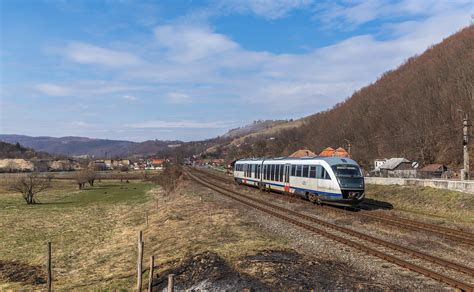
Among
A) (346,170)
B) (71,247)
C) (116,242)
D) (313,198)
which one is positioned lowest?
(71,247)

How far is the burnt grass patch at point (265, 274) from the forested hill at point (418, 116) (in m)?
71.1

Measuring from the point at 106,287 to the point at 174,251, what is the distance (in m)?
3.41

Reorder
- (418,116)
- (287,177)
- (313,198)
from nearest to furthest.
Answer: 1. (313,198)
2. (287,177)
3. (418,116)

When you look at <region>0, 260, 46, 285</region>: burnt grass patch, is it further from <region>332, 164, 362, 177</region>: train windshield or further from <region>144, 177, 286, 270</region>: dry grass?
<region>332, 164, 362, 177</region>: train windshield

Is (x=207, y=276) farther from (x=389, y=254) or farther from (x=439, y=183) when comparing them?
(x=439, y=183)

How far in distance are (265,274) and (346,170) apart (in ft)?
50.4

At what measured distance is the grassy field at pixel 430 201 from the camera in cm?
2522

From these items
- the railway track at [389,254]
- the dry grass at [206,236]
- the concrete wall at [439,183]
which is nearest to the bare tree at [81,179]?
the concrete wall at [439,183]

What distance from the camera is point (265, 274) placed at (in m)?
11.7

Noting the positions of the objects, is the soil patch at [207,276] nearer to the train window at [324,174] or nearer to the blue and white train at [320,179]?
the blue and white train at [320,179]

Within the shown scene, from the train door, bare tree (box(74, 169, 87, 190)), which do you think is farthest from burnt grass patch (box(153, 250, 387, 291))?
bare tree (box(74, 169, 87, 190))

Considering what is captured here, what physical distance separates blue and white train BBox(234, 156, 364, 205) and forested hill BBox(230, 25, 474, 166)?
5276 centimetres

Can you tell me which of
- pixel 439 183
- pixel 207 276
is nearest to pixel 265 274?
pixel 207 276

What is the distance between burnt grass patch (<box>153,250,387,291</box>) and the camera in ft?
34.9
